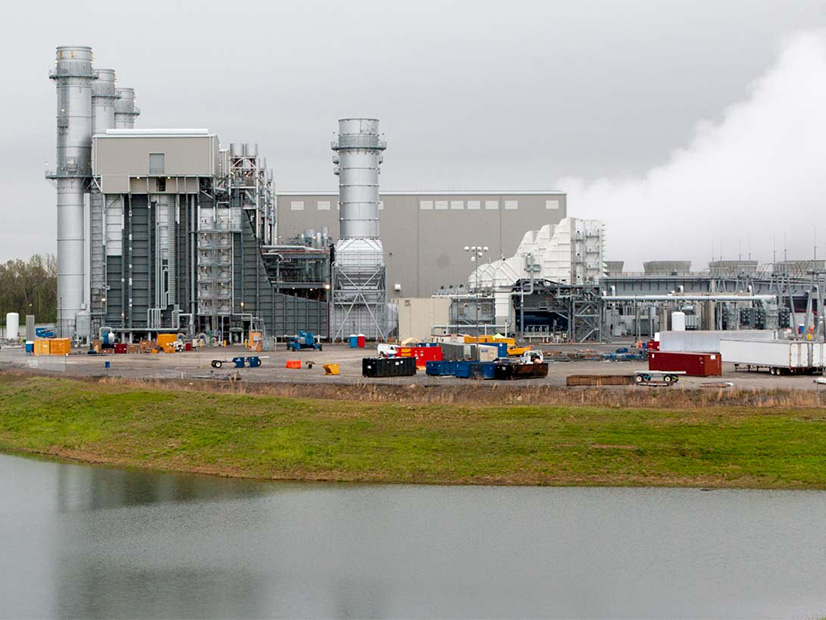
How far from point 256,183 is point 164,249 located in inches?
484

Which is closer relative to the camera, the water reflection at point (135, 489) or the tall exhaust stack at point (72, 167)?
the water reflection at point (135, 489)

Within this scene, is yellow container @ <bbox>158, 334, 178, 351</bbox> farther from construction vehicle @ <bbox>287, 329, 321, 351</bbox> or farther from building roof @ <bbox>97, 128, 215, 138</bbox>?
building roof @ <bbox>97, 128, 215, 138</bbox>

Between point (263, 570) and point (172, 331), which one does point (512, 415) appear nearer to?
point (263, 570)

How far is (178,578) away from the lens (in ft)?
125

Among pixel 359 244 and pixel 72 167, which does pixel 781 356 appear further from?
pixel 72 167

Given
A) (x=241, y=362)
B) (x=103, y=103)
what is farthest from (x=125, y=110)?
(x=241, y=362)

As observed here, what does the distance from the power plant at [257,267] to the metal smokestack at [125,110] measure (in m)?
2.01

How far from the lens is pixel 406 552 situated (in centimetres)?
4041

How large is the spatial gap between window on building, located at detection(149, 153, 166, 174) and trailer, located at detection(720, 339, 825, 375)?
66194 millimetres

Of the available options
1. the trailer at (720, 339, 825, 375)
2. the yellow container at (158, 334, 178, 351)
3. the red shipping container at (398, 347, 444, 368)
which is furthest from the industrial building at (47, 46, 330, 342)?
the trailer at (720, 339, 825, 375)

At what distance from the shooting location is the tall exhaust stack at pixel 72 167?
411 ft

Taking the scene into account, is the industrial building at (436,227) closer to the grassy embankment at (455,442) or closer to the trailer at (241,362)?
the trailer at (241,362)

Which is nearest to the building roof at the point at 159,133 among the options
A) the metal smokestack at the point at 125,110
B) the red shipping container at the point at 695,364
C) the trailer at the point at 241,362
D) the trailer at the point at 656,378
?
the metal smokestack at the point at 125,110

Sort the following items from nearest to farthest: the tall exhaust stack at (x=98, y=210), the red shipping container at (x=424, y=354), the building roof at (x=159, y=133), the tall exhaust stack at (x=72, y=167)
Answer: the red shipping container at (x=424, y=354) → the building roof at (x=159, y=133) → the tall exhaust stack at (x=98, y=210) → the tall exhaust stack at (x=72, y=167)
